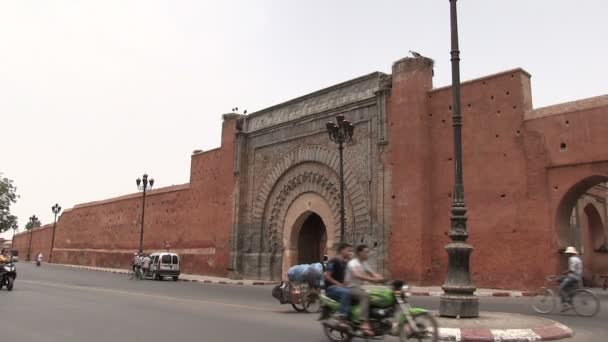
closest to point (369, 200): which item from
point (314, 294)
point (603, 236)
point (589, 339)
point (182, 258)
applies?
point (314, 294)

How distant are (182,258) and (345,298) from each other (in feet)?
72.6

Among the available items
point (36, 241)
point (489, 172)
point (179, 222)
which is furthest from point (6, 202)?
point (489, 172)

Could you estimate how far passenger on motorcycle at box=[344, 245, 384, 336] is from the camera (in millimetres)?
5848

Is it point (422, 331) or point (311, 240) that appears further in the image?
point (311, 240)

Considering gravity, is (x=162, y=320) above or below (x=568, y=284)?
below

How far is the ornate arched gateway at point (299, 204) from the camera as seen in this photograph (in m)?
18.2

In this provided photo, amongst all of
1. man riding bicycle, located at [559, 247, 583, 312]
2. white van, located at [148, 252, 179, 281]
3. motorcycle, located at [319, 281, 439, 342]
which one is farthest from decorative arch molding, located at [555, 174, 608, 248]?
white van, located at [148, 252, 179, 281]

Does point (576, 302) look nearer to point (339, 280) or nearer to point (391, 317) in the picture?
point (391, 317)

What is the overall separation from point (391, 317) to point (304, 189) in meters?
14.6

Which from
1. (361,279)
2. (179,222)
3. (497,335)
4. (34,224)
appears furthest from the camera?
(34,224)

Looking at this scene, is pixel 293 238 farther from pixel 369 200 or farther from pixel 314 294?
pixel 314 294

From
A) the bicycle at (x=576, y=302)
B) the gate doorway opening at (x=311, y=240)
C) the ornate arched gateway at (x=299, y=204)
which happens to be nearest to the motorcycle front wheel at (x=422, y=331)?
the bicycle at (x=576, y=302)

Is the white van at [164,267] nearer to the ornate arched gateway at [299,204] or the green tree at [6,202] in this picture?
the ornate arched gateway at [299,204]

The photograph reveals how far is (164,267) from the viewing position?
74.7 feet
